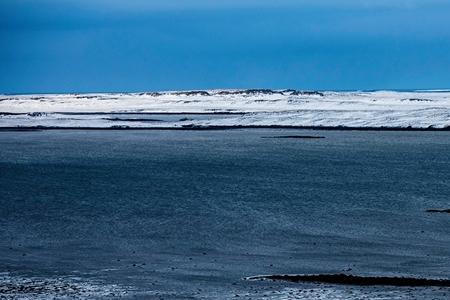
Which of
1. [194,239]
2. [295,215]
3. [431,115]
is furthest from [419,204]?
[431,115]

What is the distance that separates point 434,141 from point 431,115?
1359 centimetres

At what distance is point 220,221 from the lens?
18.0 meters

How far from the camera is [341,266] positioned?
43.9ft

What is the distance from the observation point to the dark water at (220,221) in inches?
502

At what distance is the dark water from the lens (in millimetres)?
12742

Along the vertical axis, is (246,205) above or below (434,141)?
below

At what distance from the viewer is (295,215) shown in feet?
61.6

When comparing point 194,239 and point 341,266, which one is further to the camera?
point 194,239

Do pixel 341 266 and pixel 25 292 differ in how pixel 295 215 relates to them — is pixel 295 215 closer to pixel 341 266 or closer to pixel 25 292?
pixel 341 266

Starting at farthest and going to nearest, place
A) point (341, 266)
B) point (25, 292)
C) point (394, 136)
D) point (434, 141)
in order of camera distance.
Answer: point (394, 136), point (434, 141), point (341, 266), point (25, 292)

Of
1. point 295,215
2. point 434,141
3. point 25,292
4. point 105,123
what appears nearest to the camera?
point 25,292

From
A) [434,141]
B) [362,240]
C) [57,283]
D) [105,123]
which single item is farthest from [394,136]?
[57,283]

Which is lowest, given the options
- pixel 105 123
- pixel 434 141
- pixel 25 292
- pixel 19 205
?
pixel 25 292

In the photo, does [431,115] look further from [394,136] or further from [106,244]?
[106,244]
